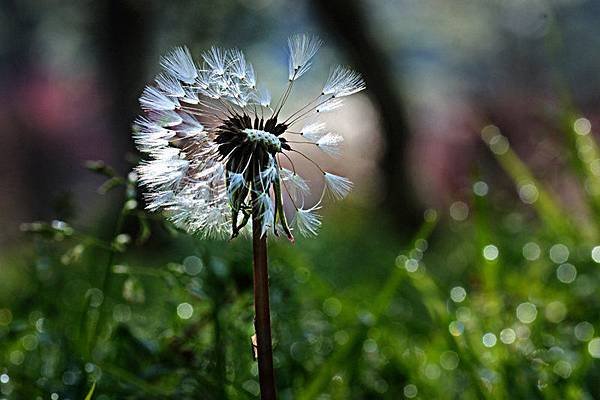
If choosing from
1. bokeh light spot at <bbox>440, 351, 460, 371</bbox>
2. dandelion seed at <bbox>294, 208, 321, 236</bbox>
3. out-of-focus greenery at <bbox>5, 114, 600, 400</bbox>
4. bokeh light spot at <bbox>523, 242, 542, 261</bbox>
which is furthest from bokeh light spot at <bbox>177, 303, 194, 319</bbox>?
bokeh light spot at <bbox>523, 242, 542, 261</bbox>

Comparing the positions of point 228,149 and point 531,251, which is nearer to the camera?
point 228,149

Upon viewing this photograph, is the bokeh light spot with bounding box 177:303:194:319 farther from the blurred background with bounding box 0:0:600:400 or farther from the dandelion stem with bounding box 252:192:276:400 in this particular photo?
the dandelion stem with bounding box 252:192:276:400

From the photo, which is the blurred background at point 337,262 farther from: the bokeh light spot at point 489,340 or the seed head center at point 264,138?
the seed head center at point 264,138

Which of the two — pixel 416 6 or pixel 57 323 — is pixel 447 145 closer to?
pixel 416 6

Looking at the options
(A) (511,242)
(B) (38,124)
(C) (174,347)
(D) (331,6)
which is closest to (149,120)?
(C) (174,347)

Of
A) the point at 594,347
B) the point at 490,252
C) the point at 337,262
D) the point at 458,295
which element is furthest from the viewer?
the point at 337,262

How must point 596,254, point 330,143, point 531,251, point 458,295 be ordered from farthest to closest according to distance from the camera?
point 531,251 → point 458,295 → point 596,254 → point 330,143

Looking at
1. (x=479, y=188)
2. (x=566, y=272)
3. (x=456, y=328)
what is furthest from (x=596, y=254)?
(x=456, y=328)

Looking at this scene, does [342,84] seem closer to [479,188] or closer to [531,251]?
[479,188]
